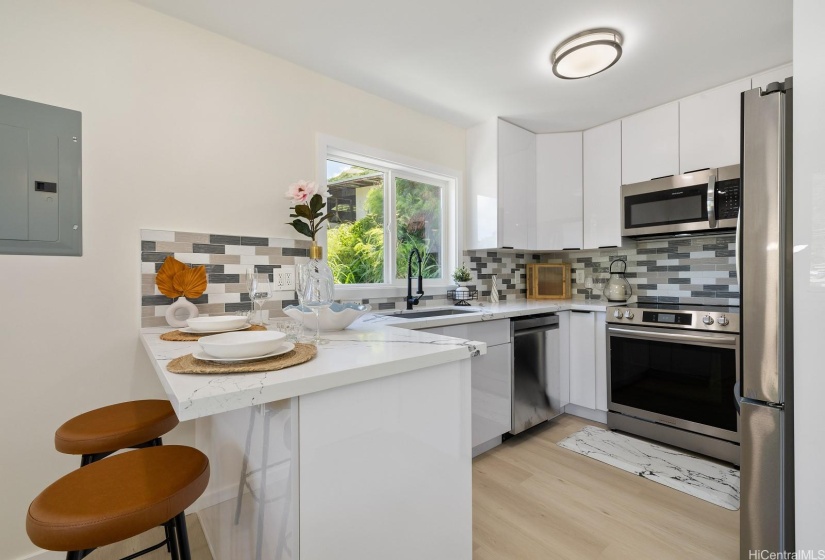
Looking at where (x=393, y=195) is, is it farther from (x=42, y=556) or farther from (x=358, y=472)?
(x=42, y=556)

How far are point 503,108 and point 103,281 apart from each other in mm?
2723

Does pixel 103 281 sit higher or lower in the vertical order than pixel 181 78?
lower

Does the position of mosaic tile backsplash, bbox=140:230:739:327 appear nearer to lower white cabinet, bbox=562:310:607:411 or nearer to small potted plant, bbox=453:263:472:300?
small potted plant, bbox=453:263:472:300

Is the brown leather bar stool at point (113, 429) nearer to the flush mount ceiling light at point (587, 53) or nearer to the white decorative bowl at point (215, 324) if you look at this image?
the white decorative bowl at point (215, 324)

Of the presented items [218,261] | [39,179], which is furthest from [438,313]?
[39,179]

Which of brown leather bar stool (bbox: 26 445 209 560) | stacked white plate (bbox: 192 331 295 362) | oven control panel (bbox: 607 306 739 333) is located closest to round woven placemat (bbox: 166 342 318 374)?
stacked white plate (bbox: 192 331 295 362)

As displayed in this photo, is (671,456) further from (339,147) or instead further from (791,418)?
(339,147)

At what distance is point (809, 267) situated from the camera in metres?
0.99

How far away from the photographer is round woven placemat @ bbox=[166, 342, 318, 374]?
84 cm

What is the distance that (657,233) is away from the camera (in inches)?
107

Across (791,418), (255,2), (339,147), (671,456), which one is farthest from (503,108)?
(671,456)

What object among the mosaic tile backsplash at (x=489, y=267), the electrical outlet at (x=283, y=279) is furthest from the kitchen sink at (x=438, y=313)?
the electrical outlet at (x=283, y=279)

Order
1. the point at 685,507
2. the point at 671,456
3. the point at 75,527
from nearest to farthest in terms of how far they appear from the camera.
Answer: the point at 75,527
the point at 685,507
the point at 671,456

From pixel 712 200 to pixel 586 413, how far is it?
5.77 feet
